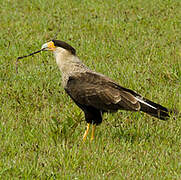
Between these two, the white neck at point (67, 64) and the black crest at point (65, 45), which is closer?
the white neck at point (67, 64)

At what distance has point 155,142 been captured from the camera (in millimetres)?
5844

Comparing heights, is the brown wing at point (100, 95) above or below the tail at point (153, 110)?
above

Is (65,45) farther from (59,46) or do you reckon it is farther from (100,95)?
(100,95)

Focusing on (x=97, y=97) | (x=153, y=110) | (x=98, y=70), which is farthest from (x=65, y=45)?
(x=98, y=70)

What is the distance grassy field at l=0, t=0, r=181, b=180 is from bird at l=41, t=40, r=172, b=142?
0.24 metres

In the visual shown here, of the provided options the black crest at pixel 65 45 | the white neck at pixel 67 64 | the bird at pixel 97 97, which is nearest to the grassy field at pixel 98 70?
the bird at pixel 97 97

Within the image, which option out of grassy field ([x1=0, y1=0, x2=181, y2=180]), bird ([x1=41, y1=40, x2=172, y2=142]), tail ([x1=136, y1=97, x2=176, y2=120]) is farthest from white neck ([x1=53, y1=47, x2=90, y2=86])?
tail ([x1=136, y1=97, x2=176, y2=120])

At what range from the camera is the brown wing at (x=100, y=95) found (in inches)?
229

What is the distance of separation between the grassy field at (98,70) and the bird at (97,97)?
0.24m

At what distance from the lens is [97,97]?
5859mm

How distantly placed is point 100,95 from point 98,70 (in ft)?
8.64

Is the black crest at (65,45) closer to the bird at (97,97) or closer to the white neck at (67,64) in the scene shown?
the white neck at (67,64)

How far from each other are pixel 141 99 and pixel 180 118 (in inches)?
31.3

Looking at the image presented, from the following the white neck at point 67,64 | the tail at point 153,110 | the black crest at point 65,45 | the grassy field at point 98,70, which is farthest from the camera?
the black crest at point 65,45
